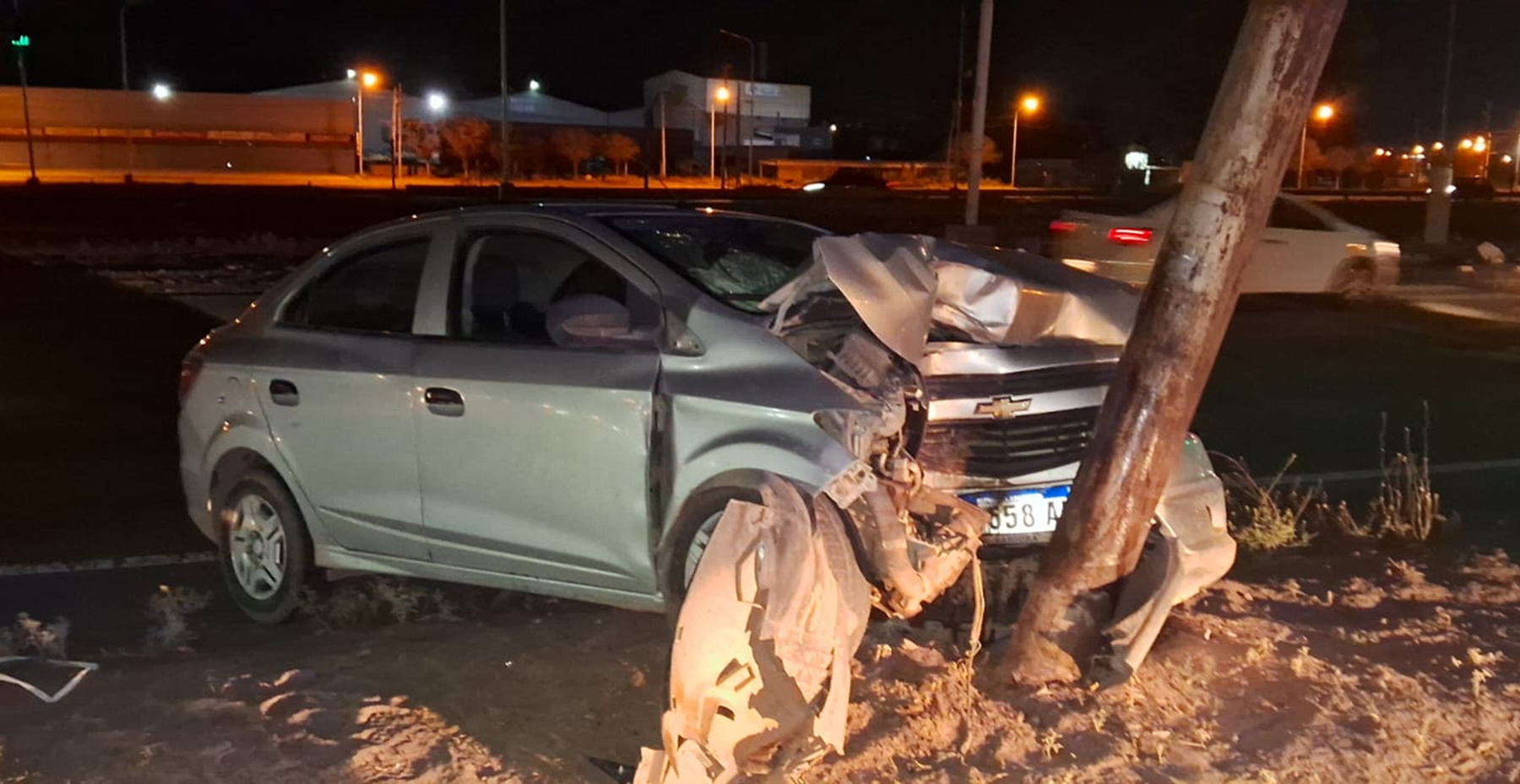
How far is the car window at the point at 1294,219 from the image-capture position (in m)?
19.0

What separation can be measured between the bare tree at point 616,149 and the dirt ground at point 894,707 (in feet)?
238

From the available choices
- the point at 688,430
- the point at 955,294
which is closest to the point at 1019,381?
the point at 955,294

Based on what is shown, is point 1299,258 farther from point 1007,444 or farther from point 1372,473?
point 1007,444

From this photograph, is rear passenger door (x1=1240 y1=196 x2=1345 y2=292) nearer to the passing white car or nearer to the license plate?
the passing white car

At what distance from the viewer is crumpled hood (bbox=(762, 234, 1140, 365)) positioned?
15.4 ft

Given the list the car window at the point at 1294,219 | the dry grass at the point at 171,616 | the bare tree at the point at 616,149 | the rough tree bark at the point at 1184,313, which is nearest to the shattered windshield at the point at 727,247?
the rough tree bark at the point at 1184,313

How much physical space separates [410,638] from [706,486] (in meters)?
1.48

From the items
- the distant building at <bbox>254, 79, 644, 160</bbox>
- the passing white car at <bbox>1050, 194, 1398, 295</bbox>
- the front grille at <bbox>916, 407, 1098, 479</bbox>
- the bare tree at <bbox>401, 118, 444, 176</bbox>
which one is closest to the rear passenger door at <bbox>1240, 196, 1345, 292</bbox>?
the passing white car at <bbox>1050, 194, 1398, 295</bbox>

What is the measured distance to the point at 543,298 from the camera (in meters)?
6.06

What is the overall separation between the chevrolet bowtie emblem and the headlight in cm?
59

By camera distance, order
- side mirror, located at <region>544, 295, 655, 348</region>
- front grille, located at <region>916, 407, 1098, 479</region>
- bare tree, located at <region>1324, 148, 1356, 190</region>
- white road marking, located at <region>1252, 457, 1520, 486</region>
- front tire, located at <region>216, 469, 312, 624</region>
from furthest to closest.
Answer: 1. bare tree, located at <region>1324, 148, 1356, 190</region>
2. white road marking, located at <region>1252, 457, 1520, 486</region>
3. front tire, located at <region>216, 469, 312, 624</region>
4. side mirror, located at <region>544, 295, 655, 348</region>
5. front grille, located at <region>916, 407, 1098, 479</region>

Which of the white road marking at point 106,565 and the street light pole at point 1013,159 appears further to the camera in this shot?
the street light pole at point 1013,159

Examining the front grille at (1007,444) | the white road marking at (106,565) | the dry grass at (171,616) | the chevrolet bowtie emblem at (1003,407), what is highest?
the chevrolet bowtie emblem at (1003,407)

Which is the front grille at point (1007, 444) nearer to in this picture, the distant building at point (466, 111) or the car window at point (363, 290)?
the car window at point (363, 290)
